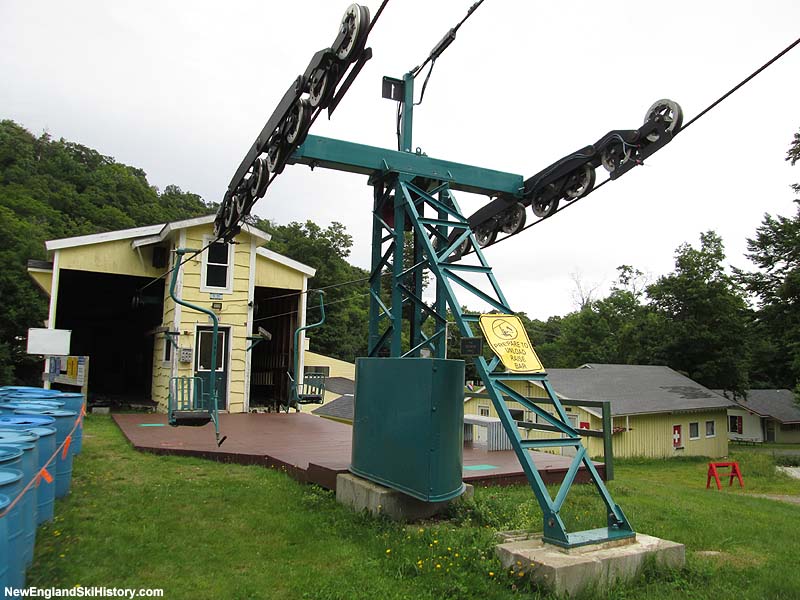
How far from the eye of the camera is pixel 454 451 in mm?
5219

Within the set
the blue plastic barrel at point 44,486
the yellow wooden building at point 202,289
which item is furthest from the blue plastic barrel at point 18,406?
the yellow wooden building at point 202,289

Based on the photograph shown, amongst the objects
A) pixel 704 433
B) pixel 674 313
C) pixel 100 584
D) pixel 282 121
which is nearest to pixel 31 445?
pixel 100 584

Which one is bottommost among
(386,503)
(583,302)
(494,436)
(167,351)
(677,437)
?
(677,437)

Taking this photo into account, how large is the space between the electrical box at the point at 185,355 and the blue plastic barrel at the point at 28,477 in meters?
10.3

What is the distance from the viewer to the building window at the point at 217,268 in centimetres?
1488

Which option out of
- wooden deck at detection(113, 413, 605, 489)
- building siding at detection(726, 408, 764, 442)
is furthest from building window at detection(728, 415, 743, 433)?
wooden deck at detection(113, 413, 605, 489)

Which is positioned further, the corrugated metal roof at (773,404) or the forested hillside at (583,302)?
the corrugated metal roof at (773,404)

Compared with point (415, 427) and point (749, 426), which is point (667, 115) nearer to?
point (415, 427)

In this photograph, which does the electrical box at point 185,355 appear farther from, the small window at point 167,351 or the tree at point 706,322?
the tree at point 706,322

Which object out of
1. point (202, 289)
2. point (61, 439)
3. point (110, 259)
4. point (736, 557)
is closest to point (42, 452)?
point (61, 439)

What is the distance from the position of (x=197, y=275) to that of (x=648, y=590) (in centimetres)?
1297

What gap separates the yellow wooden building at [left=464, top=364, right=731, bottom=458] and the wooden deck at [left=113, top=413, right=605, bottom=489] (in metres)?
13.9

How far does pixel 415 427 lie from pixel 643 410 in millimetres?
22026

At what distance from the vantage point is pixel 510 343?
4.97 m
